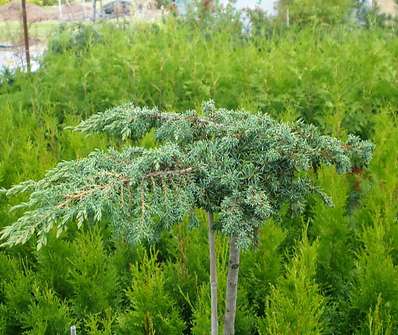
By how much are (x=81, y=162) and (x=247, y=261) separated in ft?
5.00

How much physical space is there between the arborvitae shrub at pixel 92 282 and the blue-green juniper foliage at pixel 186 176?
114 cm

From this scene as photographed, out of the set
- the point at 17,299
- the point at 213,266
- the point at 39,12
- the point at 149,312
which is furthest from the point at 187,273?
the point at 39,12

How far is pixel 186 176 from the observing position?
165 centimetres

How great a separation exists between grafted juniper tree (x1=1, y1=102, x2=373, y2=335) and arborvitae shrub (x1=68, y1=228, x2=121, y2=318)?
1077mm

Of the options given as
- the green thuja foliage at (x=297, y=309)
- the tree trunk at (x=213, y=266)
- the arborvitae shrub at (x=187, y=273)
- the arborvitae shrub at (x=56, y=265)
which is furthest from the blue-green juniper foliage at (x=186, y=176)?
the arborvitae shrub at (x=56, y=265)

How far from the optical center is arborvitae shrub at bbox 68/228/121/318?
9.39ft

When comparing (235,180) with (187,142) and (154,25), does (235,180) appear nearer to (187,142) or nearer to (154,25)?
(187,142)

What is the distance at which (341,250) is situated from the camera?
3197mm

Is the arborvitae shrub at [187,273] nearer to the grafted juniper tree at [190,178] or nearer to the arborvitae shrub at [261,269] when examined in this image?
the arborvitae shrub at [261,269]

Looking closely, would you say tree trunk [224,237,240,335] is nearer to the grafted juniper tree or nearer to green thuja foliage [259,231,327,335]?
the grafted juniper tree

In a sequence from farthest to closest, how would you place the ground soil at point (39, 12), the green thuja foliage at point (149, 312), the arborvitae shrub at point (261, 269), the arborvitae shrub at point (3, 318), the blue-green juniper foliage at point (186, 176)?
the ground soil at point (39, 12) < the arborvitae shrub at point (261, 269) < the arborvitae shrub at point (3, 318) < the green thuja foliage at point (149, 312) < the blue-green juniper foliage at point (186, 176)

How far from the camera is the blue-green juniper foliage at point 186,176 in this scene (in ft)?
5.09

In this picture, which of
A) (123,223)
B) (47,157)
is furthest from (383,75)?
(123,223)

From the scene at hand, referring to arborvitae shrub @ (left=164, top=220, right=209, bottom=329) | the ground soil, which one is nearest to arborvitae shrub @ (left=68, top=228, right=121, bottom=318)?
arborvitae shrub @ (left=164, top=220, right=209, bottom=329)
